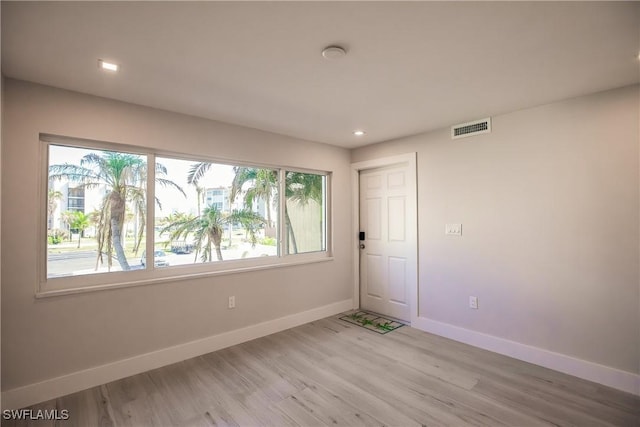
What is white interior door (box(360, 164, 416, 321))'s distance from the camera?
389cm

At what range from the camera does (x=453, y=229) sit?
134 inches

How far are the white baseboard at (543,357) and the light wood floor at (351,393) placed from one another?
0.08 metres

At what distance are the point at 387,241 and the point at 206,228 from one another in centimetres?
236

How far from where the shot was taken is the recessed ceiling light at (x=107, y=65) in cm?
200

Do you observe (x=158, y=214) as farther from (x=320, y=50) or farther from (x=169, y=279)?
(x=320, y=50)

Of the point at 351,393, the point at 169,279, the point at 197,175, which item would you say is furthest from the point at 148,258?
the point at 351,393

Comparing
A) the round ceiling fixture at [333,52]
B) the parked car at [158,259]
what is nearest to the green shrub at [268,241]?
the parked car at [158,259]

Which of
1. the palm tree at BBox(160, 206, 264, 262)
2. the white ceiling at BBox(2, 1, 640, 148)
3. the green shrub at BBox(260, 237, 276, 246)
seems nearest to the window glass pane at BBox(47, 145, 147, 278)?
the palm tree at BBox(160, 206, 264, 262)

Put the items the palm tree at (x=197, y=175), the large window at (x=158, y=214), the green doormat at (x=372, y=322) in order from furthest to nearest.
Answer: the green doormat at (x=372, y=322) < the palm tree at (x=197, y=175) < the large window at (x=158, y=214)

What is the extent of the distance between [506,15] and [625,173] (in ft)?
5.92

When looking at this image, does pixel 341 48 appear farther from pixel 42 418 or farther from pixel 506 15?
pixel 42 418

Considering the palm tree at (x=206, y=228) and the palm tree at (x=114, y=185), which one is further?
the palm tree at (x=206, y=228)

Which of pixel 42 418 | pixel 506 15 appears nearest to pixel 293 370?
pixel 42 418

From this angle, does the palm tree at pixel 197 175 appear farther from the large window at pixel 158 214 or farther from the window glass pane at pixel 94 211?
the window glass pane at pixel 94 211
